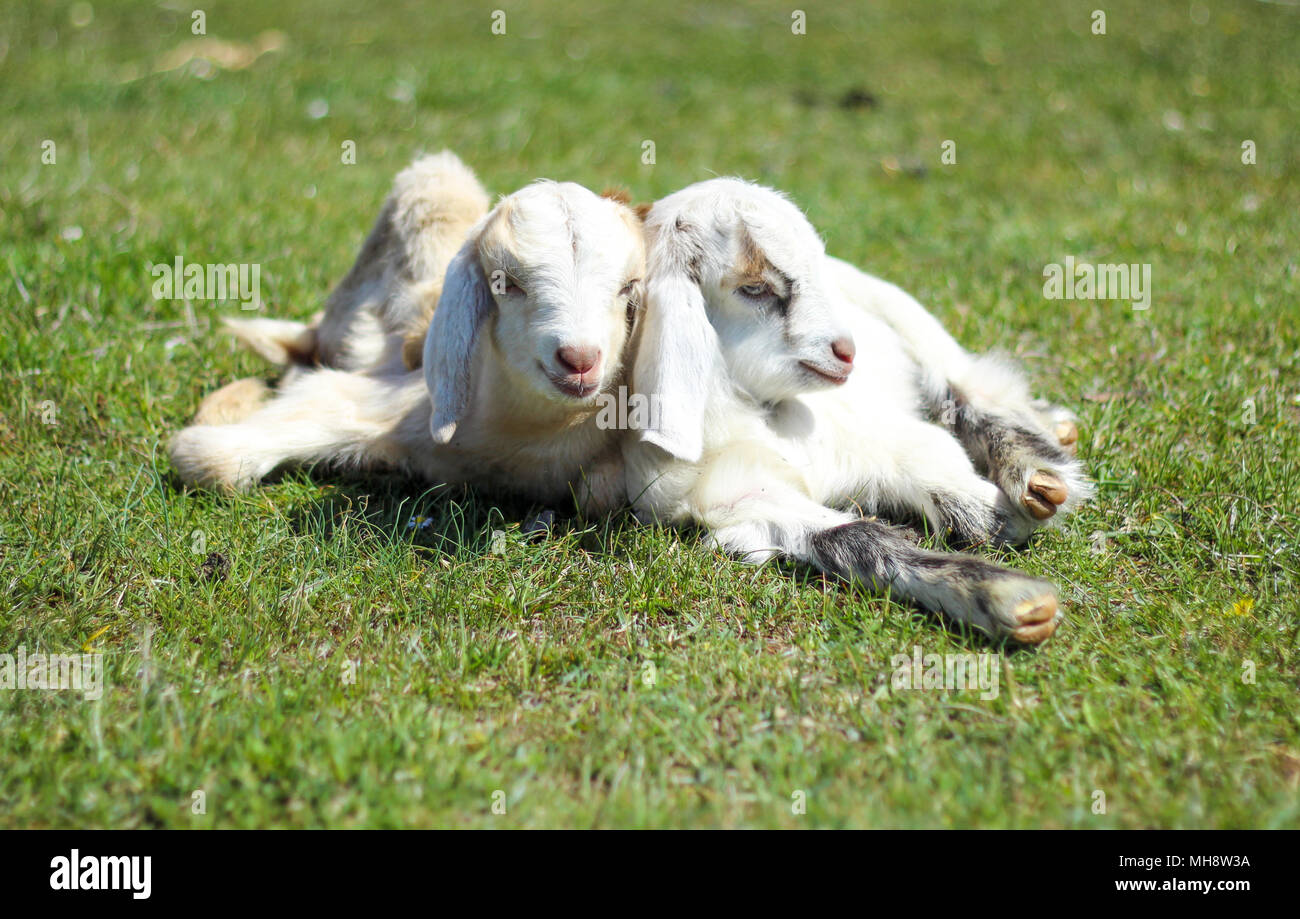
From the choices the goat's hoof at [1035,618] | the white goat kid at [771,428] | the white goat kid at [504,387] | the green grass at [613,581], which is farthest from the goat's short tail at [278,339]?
the goat's hoof at [1035,618]

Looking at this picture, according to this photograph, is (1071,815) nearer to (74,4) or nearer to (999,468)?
(999,468)

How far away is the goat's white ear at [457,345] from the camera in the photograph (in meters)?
3.03

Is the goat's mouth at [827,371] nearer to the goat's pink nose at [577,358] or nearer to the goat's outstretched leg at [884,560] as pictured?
the goat's outstretched leg at [884,560]

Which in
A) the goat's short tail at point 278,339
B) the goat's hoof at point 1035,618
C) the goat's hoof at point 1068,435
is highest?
the goat's short tail at point 278,339

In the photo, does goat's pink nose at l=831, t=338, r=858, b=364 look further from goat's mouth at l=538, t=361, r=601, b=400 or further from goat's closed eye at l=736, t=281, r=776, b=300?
goat's mouth at l=538, t=361, r=601, b=400

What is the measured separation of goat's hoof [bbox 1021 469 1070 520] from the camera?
122 inches

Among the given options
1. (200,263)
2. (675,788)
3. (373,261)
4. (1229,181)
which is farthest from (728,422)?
(1229,181)

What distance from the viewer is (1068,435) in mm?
3664

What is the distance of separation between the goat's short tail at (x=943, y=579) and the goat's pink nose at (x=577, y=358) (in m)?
0.83

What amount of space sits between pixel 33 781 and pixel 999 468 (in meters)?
2.73

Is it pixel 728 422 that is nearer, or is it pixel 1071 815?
pixel 1071 815

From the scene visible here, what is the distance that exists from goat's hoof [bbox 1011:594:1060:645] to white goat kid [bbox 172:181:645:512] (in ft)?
4.09

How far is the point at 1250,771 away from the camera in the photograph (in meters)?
2.28

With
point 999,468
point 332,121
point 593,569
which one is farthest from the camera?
point 332,121
